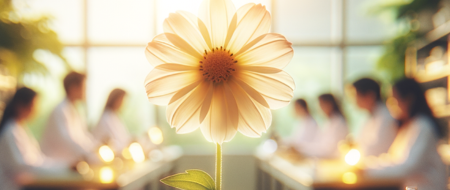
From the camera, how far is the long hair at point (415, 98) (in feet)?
6.80

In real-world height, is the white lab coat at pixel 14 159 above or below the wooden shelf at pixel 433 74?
below

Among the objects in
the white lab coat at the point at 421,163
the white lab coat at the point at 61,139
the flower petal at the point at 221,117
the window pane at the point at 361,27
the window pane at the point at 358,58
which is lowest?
the flower petal at the point at 221,117

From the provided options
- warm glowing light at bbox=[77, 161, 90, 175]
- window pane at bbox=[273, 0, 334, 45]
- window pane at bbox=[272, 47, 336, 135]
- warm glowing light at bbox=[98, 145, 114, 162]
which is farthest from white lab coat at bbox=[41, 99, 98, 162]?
window pane at bbox=[273, 0, 334, 45]

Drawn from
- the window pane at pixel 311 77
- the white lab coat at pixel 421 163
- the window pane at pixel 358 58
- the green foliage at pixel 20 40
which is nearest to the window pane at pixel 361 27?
the window pane at pixel 358 58

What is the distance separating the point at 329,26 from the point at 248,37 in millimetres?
5606

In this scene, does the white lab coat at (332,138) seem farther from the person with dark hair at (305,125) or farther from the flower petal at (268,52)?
the flower petal at (268,52)

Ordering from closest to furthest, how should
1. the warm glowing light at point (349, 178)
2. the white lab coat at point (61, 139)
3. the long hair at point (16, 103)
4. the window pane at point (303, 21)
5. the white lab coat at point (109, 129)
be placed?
the warm glowing light at point (349, 178) → the long hair at point (16, 103) → the white lab coat at point (61, 139) → the white lab coat at point (109, 129) → the window pane at point (303, 21)

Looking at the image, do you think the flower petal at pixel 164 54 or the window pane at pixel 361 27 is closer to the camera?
the flower petal at pixel 164 54

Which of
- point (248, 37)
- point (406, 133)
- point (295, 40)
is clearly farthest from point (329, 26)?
point (248, 37)

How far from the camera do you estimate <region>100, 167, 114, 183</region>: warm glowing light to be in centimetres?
185

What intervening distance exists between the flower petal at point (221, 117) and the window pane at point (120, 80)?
4.99m

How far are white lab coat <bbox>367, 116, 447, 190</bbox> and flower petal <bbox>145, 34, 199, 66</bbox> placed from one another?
192 centimetres

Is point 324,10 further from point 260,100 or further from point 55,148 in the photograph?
point 260,100

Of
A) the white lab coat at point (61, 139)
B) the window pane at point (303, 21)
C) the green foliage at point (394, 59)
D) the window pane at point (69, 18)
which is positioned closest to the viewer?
the white lab coat at point (61, 139)
